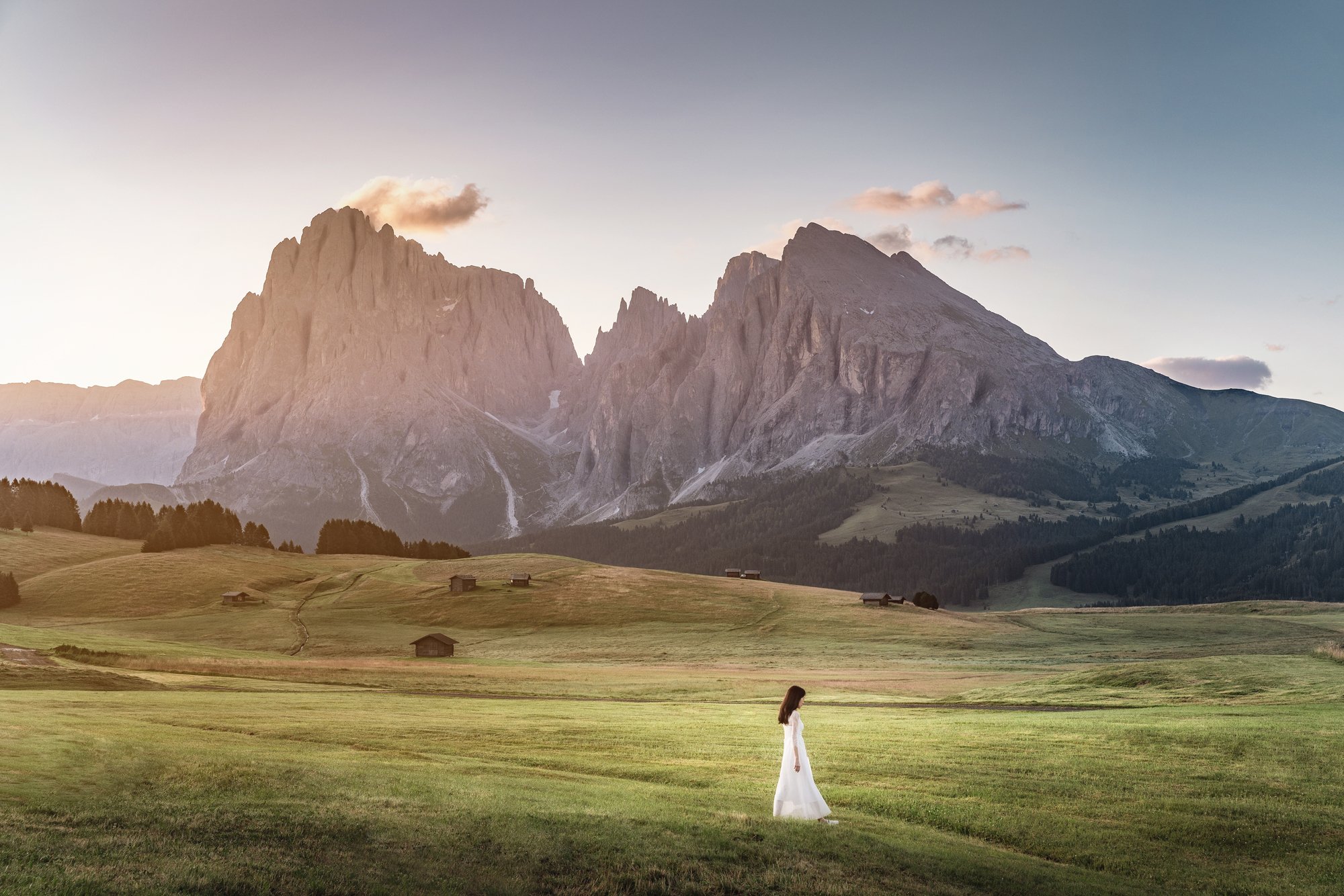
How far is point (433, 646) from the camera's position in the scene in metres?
111

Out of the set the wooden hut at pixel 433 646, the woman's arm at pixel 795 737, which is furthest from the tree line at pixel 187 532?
the woman's arm at pixel 795 737

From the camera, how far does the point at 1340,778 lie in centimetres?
3120

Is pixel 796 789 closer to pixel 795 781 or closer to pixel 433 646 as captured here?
pixel 795 781

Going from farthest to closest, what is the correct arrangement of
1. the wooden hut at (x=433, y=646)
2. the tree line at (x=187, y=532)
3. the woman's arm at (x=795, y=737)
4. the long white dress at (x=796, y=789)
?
the tree line at (x=187, y=532), the wooden hut at (x=433, y=646), the woman's arm at (x=795, y=737), the long white dress at (x=796, y=789)

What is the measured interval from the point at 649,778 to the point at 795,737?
25.2 feet

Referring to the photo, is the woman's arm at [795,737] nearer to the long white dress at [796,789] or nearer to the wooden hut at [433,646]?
the long white dress at [796,789]

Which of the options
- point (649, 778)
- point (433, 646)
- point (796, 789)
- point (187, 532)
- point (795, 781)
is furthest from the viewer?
point (187, 532)

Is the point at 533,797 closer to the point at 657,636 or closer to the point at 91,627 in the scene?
the point at 657,636

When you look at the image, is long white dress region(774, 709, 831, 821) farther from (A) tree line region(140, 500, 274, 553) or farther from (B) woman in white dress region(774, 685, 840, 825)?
(A) tree line region(140, 500, 274, 553)

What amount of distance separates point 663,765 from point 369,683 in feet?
156

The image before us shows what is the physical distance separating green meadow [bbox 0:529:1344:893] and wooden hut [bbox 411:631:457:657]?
22258 mm

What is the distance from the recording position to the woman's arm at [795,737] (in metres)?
25.9

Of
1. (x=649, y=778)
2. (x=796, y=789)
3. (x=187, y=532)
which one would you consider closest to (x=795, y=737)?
(x=796, y=789)

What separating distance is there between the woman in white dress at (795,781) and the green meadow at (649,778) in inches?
37.1
